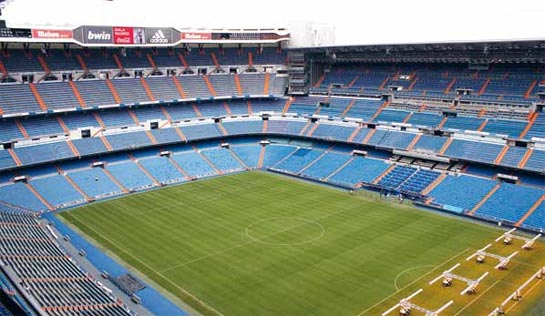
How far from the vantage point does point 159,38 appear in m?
62.5

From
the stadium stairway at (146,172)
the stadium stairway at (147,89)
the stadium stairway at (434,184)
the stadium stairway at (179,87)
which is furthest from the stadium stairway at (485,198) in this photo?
the stadium stairway at (147,89)

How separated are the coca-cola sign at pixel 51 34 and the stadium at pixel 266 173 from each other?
0.44 ft

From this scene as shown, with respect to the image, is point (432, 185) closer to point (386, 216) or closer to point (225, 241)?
point (386, 216)

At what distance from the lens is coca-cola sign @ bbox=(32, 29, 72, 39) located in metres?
52.8

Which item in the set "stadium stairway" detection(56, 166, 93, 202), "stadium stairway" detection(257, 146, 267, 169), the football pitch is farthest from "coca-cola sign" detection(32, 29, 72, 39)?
"stadium stairway" detection(257, 146, 267, 169)

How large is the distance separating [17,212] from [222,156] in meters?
26.3

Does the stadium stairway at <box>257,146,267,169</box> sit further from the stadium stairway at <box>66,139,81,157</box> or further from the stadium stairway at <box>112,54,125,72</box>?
the stadium stairway at <box>66,139,81,157</box>

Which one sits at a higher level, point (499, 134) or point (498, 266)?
point (499, 134)

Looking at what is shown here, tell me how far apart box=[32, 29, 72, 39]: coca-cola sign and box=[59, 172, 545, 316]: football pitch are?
70.2 ft

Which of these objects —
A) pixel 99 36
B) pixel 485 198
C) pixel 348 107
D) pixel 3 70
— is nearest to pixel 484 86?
pixel 348 107

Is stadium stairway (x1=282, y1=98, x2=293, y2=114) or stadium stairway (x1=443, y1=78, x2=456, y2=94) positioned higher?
stadium stairway (x1=443, y1=78, x2=456, y2=94)

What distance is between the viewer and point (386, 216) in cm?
4262

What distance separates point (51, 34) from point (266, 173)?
100 feet

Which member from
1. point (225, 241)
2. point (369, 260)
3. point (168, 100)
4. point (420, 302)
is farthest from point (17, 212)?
point (420, 302)
